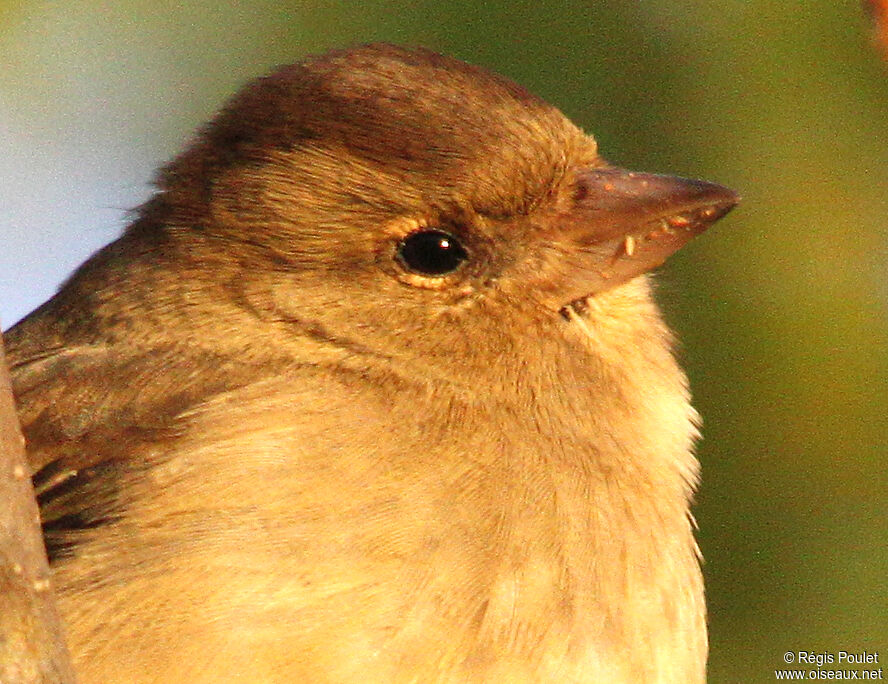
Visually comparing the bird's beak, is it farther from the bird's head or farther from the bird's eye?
the bird's eye

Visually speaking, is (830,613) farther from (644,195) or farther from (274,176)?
(274,176)

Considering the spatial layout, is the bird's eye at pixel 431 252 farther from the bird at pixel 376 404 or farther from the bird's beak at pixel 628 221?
the bird's beak at pixel 628 221

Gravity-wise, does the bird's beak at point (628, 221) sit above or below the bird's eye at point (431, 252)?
below

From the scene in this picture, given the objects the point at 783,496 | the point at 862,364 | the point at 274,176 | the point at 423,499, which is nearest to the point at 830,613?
the point at 783,496

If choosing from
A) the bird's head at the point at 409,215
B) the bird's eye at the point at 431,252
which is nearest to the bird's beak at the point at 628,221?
the bird's head at the point at 409,215

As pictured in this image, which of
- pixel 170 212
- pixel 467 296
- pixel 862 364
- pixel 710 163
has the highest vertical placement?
pixel 170 212

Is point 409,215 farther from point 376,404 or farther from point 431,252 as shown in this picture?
point 376,404

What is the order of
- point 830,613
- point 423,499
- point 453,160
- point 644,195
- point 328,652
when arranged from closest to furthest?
1. point 328,652
2. point 423,499
3. point 453,160
4. point 644,195
5. point 830,613
